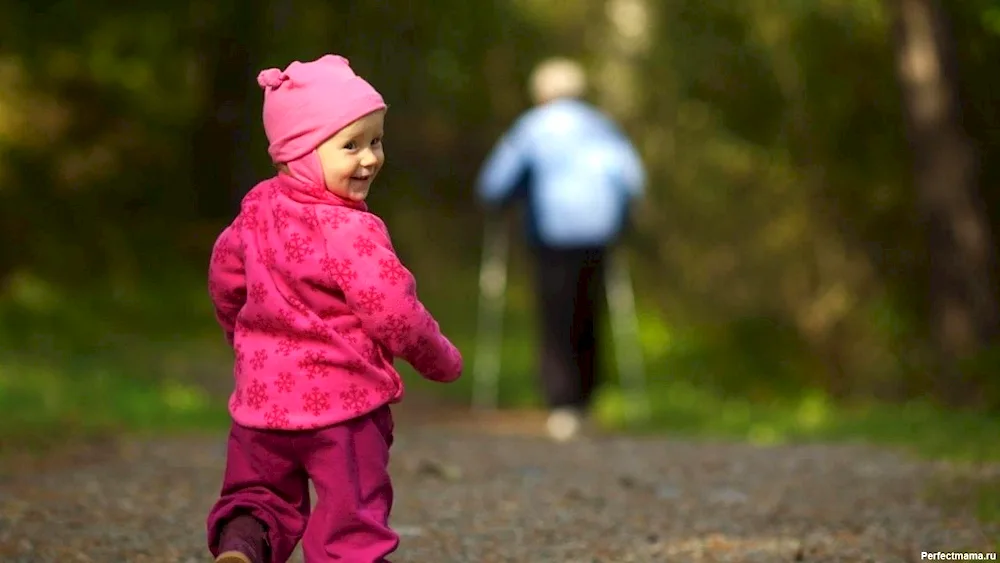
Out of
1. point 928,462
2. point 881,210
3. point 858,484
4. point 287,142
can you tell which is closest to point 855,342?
point 881,210

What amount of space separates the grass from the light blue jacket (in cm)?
132

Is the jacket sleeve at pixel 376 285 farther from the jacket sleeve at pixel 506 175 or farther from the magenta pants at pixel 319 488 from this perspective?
the jacket sleeve at pixel 506 175

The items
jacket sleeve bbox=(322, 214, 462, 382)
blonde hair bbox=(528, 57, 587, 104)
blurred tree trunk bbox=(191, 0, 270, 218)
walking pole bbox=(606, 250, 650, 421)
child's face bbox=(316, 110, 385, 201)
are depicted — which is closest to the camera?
jacket sleeve bbox=(322, 214, 462, 382)

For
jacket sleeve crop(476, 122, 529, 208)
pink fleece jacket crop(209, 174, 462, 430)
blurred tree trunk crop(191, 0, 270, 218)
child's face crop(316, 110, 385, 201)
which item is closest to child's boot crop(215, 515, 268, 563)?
pink fleece jacket crop(209, 174, 462, 430)

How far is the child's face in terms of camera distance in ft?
15.2

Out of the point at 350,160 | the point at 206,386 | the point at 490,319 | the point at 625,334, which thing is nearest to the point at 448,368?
the point at 350,160

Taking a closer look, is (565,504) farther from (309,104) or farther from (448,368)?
(309,104)

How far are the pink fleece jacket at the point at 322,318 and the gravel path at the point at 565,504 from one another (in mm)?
1321

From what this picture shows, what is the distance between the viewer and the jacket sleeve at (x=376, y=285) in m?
4.48

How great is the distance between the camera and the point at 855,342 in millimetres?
13328

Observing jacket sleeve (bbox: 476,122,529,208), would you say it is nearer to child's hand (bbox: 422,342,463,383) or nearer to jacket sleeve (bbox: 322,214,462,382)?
child's hand (bbox: 422,342,463,383)

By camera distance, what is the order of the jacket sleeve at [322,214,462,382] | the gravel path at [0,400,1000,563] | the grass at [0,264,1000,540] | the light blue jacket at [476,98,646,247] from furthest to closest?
the light blue jacket at [476,98,646,247]
the grass at [0,264,1000,540]
the gravel path at [0,400,1000,563]
the jacket sleeve at [322,214,462,382]

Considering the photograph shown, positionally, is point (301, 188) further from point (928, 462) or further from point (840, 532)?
point (928, 462)

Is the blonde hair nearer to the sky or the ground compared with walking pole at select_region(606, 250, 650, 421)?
nearer to the sky
